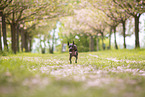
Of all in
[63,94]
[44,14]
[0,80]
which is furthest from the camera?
[44,14]

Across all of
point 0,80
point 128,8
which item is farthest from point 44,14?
point 0,80

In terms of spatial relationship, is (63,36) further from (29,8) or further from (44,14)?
(29,8)

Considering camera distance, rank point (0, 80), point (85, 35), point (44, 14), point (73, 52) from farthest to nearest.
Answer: point (85, 35), point (44, 14), point (73, 52), point (0, 80)

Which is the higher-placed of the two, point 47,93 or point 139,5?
point 139,5

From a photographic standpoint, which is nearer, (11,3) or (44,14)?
(11,3)

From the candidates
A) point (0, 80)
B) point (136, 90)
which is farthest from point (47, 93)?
point (136, 90)

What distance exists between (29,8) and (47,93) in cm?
2070

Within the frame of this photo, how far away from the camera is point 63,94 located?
11.8 feet

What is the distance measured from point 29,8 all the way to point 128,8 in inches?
555

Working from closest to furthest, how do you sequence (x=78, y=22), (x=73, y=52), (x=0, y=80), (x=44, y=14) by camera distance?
(x=0, y=80) → (x=73, y=52) → (x=44, y=14) → (x=78, y=22)

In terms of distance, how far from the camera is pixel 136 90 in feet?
13.4

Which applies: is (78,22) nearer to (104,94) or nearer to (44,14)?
(44,14)

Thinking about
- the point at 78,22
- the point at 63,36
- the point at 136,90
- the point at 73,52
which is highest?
the point at 78,22

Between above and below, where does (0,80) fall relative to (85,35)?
below
